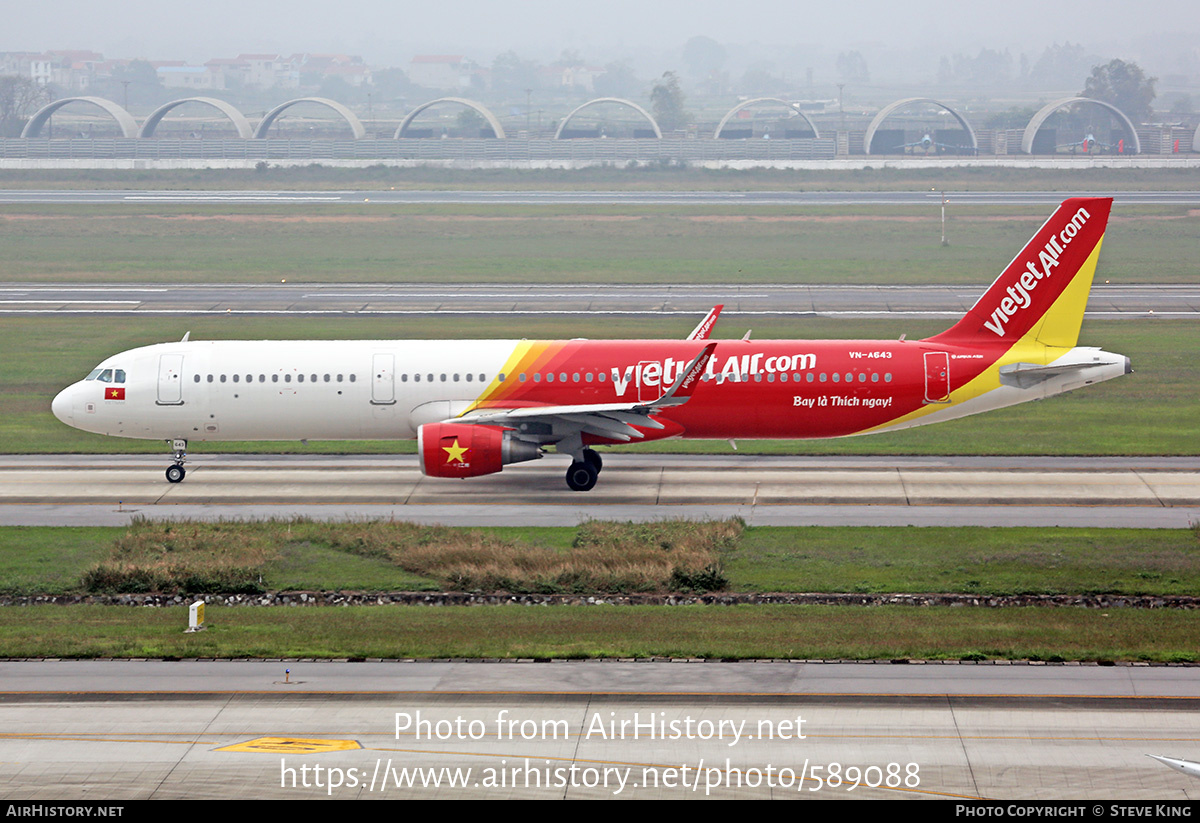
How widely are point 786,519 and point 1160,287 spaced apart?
5614 centimetres

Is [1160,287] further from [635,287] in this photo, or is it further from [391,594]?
[391,594]

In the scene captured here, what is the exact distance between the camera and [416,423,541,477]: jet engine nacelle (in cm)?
3862

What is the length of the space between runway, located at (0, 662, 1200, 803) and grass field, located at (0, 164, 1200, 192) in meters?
120

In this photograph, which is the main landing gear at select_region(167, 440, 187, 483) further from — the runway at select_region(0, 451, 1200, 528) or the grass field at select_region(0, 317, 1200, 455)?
the grass field at select_region(0, 317, 1200, 455)

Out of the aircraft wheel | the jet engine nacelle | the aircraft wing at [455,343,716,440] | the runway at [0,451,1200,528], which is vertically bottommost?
the runway at [0,451,1200,528]

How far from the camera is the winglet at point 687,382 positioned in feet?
124

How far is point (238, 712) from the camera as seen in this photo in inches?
→ 875

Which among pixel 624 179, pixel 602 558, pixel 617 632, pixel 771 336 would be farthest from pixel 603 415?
pixel 624 179

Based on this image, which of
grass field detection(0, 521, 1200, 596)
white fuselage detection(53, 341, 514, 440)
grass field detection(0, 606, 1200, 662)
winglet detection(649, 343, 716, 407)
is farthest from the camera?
white fuselage detection(53, 341, 514, 440)

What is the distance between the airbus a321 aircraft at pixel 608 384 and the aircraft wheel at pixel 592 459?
0.24 feet

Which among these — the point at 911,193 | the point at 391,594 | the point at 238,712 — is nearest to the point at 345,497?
the point at 391,594

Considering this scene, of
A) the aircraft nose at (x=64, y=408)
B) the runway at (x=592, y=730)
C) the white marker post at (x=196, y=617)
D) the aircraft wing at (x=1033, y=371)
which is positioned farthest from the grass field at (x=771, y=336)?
the runway at (x=592, y=730)

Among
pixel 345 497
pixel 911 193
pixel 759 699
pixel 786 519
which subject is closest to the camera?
pixel 759 699

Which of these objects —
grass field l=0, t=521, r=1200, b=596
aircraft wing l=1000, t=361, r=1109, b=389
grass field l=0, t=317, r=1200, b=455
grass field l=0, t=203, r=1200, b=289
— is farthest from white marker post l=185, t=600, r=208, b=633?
grass field l=0, t=203, r=1200, b=289
